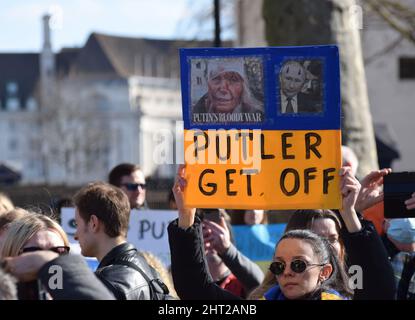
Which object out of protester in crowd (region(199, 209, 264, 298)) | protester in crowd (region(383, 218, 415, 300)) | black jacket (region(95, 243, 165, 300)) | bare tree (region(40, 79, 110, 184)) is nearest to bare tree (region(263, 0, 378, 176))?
protester in crowd (region(199, 209, 264, 298))

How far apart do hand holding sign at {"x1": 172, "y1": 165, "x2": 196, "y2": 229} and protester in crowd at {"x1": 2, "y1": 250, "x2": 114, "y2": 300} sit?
116 cm

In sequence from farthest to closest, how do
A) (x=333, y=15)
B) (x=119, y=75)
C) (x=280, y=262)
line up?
(x=119, y=75), (x=333, y=15), (x=280, y=262)

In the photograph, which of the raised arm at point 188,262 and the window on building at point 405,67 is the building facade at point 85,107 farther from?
the raised arm at point 188,262

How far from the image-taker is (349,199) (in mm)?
4844

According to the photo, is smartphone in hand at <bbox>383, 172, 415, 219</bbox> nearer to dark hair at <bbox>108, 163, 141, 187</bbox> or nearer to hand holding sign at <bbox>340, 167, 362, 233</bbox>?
hand holding sign at <bbox>340, 167, 362, 233</bbox>

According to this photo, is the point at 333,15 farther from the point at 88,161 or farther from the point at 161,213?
the point at 88,161

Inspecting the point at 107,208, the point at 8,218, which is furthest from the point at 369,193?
the point at 8,218

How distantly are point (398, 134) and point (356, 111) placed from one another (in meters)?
26.4

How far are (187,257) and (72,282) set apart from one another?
1.21 metres

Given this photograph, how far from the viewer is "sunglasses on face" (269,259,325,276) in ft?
15.0

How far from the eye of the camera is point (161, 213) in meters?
9.04

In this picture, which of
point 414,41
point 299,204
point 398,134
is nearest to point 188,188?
point 299,204

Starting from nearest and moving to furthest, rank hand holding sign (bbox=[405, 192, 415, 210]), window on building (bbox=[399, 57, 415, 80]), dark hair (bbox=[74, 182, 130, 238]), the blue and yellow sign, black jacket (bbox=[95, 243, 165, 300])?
black jacket (bbox=[95, 243, 165, 300]), the blue and yellow sign, hand holding sign (bbox=[405, 192, 415, 210]), dark hair (bbox=[74, 182, 130, 238]), window on building (bbox=[399, 57, 415, 80])

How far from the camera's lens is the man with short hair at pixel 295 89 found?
5027 mm
